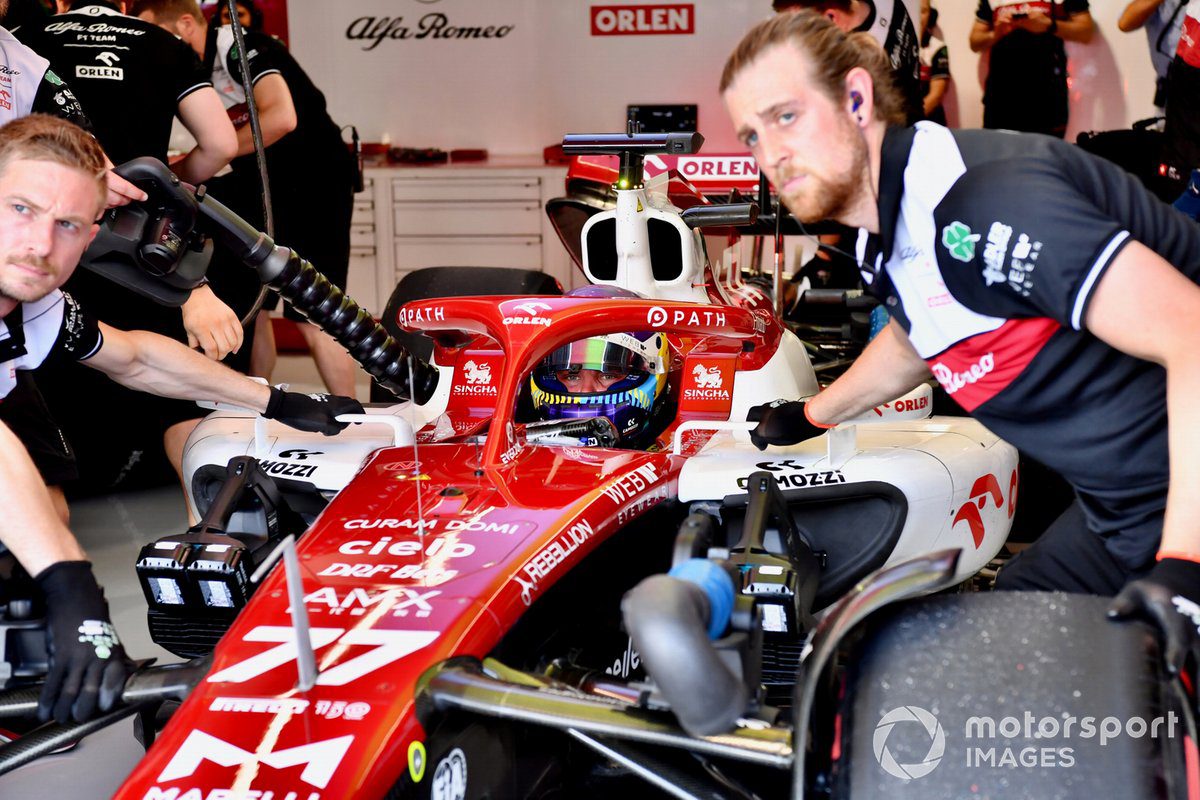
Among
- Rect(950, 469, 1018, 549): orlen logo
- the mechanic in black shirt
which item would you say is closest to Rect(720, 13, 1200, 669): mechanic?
Rect(950, 469, 1018, 549): orlen logo

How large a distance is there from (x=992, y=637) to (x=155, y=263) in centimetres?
181

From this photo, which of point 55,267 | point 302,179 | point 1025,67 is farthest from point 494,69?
point 55,267

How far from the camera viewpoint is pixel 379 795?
1.71 metres

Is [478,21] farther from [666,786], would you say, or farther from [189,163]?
[666,786]

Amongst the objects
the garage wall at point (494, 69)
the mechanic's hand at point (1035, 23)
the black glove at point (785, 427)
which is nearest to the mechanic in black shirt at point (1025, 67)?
the mechanic's hand at point (1035, 23)

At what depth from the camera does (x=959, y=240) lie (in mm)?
1789

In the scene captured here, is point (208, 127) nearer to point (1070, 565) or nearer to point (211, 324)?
point (211, 324)

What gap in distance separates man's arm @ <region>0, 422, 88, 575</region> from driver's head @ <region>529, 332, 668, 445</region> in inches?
50.9

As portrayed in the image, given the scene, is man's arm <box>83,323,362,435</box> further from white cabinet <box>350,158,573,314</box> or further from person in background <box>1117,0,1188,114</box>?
white cabinet <box>350,158,573,314</box>

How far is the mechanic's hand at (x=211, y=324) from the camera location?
3.09 meters

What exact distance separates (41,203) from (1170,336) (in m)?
1.82

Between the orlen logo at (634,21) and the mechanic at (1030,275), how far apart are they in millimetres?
6904

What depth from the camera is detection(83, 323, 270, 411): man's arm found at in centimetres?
270

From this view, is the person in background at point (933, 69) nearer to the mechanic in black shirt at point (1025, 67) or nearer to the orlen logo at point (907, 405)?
the mechanic in black shirt at point (1025, 67)
